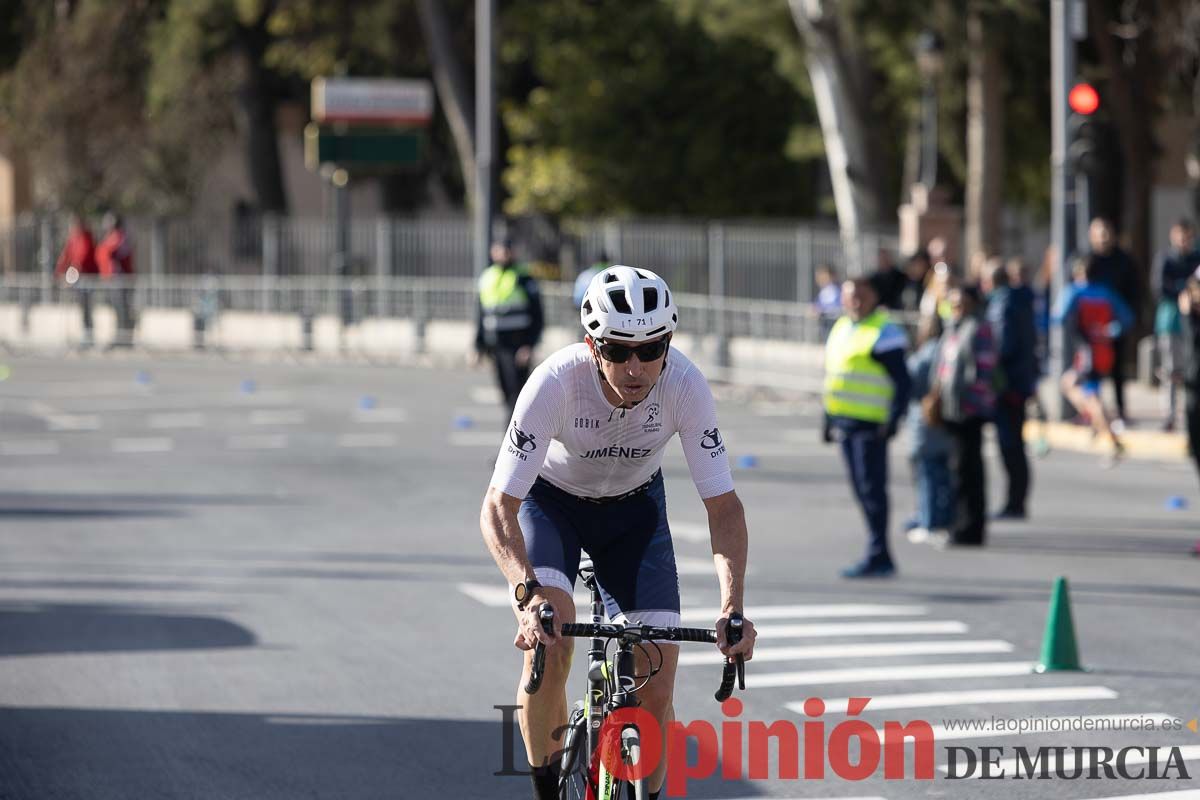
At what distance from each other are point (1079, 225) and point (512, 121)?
939 inches

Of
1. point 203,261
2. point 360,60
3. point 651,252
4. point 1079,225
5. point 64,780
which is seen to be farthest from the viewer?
point 360,60

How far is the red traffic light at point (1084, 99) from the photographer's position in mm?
21000

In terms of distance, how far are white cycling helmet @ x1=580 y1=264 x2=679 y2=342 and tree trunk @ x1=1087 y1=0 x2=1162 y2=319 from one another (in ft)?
77.7

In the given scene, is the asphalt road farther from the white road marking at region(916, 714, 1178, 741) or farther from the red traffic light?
the red traffic light

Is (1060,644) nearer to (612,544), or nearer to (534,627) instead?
(612,544)

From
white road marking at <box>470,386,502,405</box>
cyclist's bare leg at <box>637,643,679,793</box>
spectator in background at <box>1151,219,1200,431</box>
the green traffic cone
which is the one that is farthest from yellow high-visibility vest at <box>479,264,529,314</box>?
cyclist's bare leg at <box>637,643,679,793</box>

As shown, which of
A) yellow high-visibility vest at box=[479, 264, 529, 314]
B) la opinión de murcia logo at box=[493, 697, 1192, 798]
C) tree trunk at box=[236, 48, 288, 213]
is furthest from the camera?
tree trunk at box=[236, 48, 288, 213]

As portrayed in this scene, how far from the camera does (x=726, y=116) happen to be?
142 feet

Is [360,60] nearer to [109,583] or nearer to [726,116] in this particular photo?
[726,116]

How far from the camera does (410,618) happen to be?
36.9 feet

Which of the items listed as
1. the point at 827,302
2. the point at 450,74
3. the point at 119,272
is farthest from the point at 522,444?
the point at 450,74

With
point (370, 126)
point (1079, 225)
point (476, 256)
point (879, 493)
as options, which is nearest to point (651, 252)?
point (476, 256)

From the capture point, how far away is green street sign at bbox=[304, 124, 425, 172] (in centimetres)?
3756

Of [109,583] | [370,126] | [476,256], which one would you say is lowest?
[109,583]
